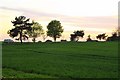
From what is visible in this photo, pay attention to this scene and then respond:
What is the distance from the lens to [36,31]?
167 metres

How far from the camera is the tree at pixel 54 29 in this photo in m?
167

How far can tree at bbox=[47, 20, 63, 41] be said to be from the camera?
166962mm

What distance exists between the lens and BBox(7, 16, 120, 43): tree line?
14300 centimetres

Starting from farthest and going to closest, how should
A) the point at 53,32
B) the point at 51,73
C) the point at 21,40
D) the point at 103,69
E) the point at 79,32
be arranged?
the point at 79,32 → the point at 53,32 → the point at 21,40 → the point at 103,69 → the point at 51,73

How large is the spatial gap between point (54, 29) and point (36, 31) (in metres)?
9.46

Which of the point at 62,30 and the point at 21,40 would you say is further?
the point at 62,30

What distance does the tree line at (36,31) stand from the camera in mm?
143000

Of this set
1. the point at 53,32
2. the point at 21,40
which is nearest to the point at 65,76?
the point at 21,40

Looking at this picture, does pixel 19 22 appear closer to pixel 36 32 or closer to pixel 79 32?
pixel 36 32

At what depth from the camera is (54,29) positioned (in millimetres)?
169125

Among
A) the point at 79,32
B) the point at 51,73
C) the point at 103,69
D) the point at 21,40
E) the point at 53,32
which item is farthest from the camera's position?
the point at 79,32

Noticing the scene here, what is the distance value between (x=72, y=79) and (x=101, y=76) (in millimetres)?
3770

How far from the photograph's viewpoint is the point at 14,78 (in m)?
28.8

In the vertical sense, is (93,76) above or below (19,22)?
below
